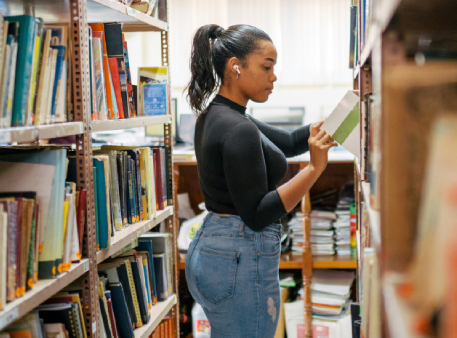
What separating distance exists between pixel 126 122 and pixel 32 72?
56cm

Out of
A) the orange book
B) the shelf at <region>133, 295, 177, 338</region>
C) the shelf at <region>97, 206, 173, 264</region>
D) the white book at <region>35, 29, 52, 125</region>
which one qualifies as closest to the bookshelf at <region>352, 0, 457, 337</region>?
the white book at <region>35, 29, 52, 125</region>

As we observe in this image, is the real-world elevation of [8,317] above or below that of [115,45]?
below

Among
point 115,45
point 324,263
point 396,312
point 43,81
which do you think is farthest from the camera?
point 324,263

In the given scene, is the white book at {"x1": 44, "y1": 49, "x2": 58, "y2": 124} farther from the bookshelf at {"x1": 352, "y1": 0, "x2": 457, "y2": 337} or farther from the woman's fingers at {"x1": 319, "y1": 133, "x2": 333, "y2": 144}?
the bookshelf at {"x1": 352, "y1": 0, "x2": 457, "y2": 337}

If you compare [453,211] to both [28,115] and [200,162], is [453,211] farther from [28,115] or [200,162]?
[200,162]

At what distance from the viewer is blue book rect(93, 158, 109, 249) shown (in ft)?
4.82

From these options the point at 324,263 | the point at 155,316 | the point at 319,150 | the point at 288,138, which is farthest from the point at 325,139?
the point at 324,263

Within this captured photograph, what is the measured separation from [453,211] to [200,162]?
114cm

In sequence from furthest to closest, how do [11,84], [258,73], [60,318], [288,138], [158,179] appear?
1. [158,179]
2. [288,138]
3. [258,73]
4. [60,318]
5. [11,84]

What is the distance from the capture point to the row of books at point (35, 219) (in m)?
1.02

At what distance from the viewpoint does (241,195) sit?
1381 millimetres

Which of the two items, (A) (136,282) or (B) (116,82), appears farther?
(A) (136,282)

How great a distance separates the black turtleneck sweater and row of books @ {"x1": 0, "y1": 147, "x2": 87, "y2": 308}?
1.30ft

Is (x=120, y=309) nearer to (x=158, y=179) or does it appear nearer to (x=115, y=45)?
(x=158, y=179)
